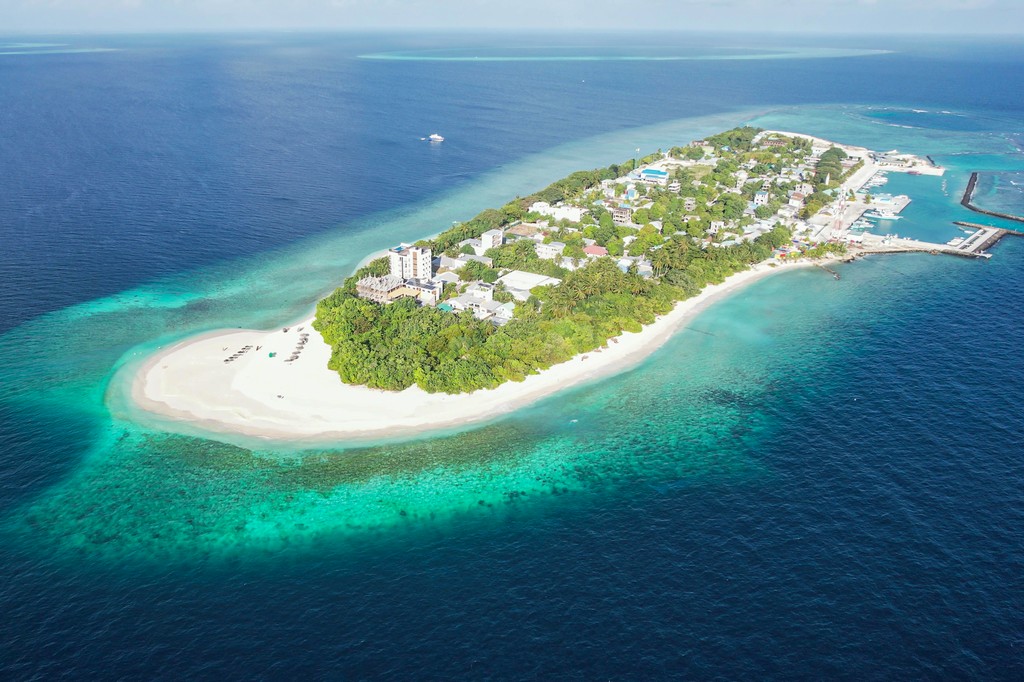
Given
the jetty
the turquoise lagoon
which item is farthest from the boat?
the turquoise lagoon

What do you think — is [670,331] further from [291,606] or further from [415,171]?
[415,171]

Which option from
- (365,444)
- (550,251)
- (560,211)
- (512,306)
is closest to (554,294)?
(512,306)

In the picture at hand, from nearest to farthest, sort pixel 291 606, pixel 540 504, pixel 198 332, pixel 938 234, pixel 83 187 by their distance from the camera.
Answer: pixel 291 606 → pixel 540 504 → pixel 198 332 → pixel 938 234 → pixel 83 187

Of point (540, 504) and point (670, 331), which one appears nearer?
point (540, 504)

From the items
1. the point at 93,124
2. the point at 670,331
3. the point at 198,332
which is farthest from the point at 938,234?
Answer: the point at 93,124

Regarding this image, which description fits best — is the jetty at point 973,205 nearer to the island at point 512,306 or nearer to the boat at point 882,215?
the island at point 512,306

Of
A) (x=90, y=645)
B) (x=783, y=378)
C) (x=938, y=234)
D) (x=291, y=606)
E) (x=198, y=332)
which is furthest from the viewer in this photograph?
(x=938, y=234)

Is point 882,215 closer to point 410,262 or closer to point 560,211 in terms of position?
point 560,211

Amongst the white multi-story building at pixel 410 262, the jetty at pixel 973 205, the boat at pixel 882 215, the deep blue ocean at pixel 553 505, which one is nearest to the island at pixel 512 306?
the white multi-story building at pixel 410 262
